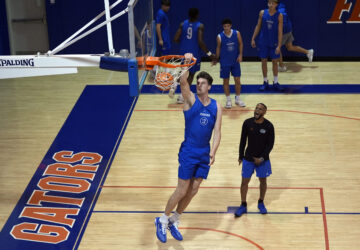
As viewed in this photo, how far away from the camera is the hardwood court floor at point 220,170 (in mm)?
7273

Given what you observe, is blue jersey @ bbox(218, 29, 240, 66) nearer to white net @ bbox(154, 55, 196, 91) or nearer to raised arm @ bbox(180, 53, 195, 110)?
white net @ bbox(154, 55, 196, 91)

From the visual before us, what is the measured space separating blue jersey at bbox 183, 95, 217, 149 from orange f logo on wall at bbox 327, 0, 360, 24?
8.61m

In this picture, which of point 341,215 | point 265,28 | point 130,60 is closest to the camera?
point 130,60

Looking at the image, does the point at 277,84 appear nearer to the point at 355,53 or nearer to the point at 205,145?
the point at 355,53

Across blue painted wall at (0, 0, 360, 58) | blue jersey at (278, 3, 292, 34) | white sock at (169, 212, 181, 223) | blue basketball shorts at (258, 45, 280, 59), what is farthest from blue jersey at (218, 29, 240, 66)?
white sock at (169, 212, 181, 223)

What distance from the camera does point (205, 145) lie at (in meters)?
6.78

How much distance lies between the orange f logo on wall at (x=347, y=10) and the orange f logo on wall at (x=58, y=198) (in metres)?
7.71

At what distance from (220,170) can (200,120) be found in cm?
244

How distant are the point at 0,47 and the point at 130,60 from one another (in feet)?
29.0

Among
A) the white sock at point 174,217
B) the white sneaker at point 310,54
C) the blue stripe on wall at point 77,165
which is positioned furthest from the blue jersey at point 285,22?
the white sock at point 174,217

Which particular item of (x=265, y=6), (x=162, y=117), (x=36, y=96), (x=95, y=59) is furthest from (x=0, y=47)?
(x=95, y=59)

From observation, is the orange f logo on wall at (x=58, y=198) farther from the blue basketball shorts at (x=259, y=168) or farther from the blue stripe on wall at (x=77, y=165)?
the blue basketball shorts at (x=259, y=168)

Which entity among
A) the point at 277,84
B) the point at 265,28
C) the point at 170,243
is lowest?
the point at 170,243

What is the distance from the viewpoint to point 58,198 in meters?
8.29
